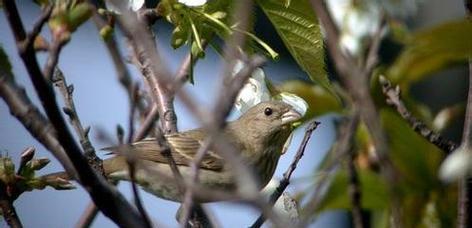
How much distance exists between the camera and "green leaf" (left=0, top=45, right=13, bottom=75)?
6.86 ft

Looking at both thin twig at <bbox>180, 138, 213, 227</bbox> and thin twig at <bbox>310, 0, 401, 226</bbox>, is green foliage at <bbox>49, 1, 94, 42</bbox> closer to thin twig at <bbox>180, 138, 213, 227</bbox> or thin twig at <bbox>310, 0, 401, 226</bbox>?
thin twig at <bbox>180, 138, 213, 227</bbox>

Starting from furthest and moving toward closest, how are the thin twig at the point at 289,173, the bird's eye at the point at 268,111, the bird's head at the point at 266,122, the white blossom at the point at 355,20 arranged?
the bird's eye at the point at 268,111 → the bird's head at the point at 266,122 → the white blossom at the point at 355,20 → the thin twig at the point at 289,173

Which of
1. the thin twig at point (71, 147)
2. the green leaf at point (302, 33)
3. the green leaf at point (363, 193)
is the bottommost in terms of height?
the thin twig at point (71, 147)

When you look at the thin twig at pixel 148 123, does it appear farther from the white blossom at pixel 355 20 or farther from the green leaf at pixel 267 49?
the white blossom at pixel 355 20

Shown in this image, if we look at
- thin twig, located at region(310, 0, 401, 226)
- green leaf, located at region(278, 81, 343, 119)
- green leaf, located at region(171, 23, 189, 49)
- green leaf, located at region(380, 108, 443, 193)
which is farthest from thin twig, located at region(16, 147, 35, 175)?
green leaf, located at region(380, 108, 443, 193)

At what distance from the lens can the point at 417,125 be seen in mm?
3451

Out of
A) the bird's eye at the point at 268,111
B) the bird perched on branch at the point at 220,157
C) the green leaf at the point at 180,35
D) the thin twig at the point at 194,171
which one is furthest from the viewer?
the bird's eye at the point at 268,111

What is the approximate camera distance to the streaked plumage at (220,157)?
A: 4.16 metres

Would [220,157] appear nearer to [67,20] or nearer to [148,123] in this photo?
[148,123]

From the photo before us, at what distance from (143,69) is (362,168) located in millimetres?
1499

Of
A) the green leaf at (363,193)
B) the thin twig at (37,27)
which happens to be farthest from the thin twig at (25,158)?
the green leaf at (363,193)

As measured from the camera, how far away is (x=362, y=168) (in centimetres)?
452

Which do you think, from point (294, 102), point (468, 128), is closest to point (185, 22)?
point (294, 102)

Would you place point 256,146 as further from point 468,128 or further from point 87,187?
point 87,187
